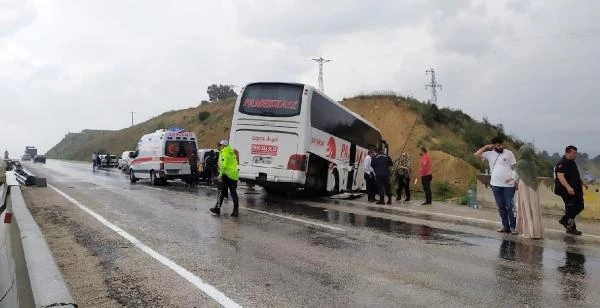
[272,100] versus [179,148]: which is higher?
[272,100]

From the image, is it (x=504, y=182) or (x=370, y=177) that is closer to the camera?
(x=504, y=182)

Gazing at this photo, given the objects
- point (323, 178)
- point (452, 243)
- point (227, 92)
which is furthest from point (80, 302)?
point (227, 92)

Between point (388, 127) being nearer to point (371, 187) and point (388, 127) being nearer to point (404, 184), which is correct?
point (404, 184)

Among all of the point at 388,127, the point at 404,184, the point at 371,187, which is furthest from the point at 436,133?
the point at 371,187

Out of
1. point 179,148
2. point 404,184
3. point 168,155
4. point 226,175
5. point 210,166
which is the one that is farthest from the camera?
point 210,166

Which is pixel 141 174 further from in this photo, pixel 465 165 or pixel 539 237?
pixel 539 237

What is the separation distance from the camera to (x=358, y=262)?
702cm

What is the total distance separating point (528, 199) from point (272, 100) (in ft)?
27.9

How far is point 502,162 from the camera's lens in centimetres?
1010

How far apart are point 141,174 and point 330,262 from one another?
19222mm

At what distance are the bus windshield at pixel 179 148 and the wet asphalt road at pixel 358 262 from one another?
11197 mm

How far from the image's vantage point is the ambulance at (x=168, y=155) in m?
22.8

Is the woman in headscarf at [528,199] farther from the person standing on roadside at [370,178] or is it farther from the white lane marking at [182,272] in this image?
the person standing on roadside at [370,178]

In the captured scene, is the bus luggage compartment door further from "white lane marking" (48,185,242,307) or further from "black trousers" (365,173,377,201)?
"white lane marking" (48,185,242,307)
